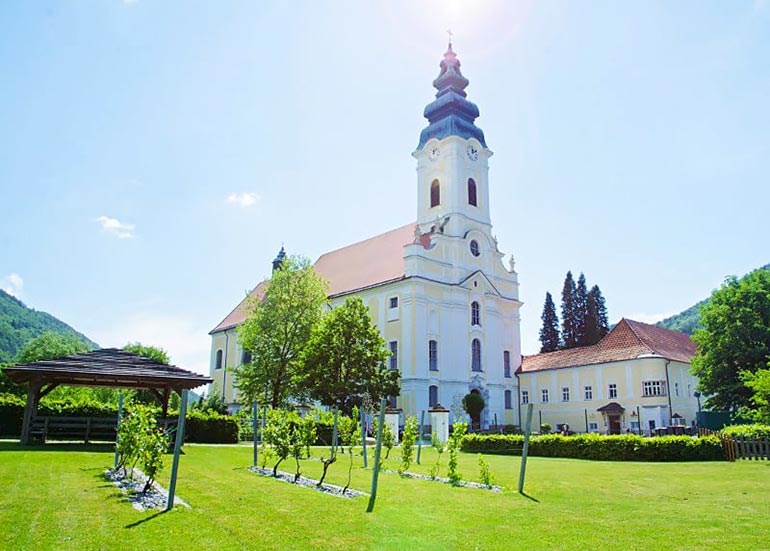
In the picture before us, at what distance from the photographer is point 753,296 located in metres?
36.3

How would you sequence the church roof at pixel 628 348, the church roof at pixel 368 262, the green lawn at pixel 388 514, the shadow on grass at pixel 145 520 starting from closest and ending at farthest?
the green lawn at pixel 388 514 < the shadow on grass at pixel 145 520 < the church roof at pixel 628 348 < the church roof at pixel 368 262

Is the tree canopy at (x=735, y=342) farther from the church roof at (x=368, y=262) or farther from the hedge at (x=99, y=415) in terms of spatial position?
the hedge at (x=99, y=415)

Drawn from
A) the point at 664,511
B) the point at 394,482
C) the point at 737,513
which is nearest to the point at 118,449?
the point at 394,482

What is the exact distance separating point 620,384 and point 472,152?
2079cm

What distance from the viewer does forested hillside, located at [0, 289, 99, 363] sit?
103062 millimetres

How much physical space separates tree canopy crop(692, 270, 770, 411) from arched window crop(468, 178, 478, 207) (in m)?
19.3

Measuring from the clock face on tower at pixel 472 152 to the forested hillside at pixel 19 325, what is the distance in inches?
2925

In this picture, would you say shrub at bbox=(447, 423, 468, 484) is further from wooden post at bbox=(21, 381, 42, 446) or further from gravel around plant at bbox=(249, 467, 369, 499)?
wooden post at bbox=(21, 381, 42, 446)

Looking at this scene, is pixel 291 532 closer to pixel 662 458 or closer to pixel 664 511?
pixel 664 511

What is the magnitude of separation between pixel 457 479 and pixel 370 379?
1913cm

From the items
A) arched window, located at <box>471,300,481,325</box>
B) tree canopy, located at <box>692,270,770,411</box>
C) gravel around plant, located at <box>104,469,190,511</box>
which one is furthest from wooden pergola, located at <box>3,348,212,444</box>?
tree canopy, located at <box>692,270,770,411</box>

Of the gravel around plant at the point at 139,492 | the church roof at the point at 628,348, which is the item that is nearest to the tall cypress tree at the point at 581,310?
the church roof at the point at 628,348

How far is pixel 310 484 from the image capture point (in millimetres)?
12492

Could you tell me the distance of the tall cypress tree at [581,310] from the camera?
6547 cm
